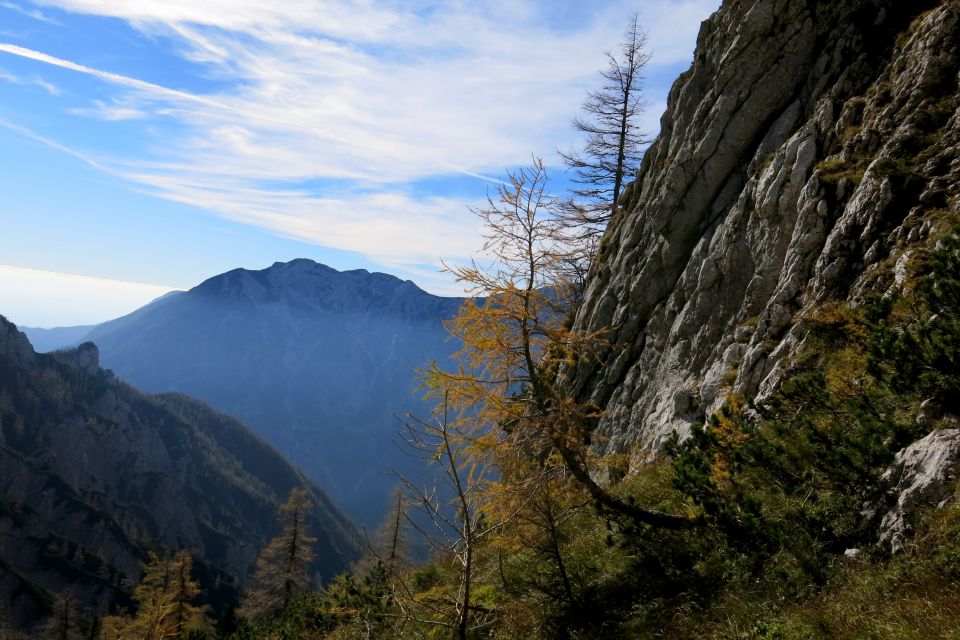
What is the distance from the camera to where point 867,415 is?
6906mm

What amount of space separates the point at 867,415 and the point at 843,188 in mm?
7003

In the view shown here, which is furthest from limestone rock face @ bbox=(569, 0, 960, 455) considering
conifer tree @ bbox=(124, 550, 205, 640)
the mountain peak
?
the mountain peak

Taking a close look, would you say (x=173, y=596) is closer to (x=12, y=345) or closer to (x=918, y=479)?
(x=918, y=479)

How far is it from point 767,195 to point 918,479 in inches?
367

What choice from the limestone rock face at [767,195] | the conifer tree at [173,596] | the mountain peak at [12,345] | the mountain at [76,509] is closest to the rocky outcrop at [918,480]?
the limestone rock face at [767,195]

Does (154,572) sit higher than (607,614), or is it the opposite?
(607,614)

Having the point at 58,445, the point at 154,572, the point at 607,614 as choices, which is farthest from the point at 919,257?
the point at 58,445

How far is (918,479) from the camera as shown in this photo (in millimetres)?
5988

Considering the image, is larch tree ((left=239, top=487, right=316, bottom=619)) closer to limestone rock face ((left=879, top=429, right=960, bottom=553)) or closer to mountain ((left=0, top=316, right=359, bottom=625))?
limestone rock face ((left=879, top=429, right=960, bottom=553))

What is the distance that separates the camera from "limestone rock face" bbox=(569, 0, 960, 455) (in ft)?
35.6

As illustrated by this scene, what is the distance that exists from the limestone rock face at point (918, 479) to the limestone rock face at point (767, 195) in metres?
4.45

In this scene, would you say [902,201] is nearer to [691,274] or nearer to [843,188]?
[843,188]

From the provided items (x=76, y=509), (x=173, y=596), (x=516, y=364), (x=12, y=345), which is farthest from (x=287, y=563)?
(x=12, y=345)

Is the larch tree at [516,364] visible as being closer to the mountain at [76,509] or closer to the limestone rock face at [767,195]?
the limestone rock face at [767,195]
